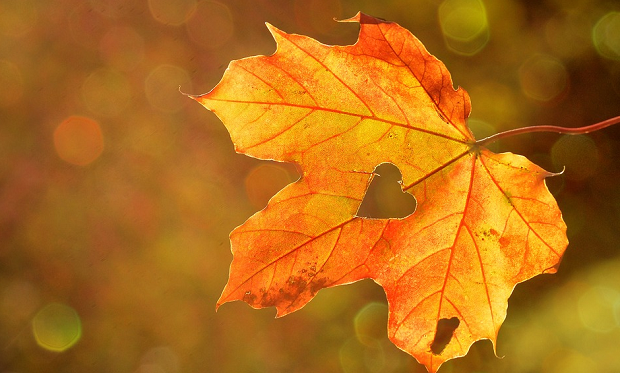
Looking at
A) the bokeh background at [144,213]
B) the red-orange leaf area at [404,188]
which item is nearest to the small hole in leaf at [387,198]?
the bokeh background at [144,213]

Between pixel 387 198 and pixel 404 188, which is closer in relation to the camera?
pixel 404 188

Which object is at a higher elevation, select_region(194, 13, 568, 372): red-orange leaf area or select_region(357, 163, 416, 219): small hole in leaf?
select_region(194, 13, 568, 372): red-orange leaf area

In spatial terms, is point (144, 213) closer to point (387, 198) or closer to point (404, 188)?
point (387, 198)

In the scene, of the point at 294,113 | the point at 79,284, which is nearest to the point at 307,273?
the point at 294,113

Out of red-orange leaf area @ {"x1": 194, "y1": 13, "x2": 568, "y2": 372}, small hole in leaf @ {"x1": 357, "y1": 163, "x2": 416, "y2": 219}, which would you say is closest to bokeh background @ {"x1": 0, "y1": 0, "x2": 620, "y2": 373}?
small hole in leaf @ {"x1": 357, "y1": 163, "x2": 416, "y2": 219}

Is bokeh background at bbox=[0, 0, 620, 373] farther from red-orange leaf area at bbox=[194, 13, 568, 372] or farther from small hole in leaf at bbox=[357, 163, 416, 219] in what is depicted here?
red-orange leaf area at bbox=[194, 13, 568, 372]

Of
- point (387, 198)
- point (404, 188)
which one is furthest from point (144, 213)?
point (404, 188)

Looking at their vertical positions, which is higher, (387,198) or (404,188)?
(404,188)

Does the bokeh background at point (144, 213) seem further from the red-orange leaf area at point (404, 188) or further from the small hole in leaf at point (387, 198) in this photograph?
the red-orange leaf area at point (404, 188)
